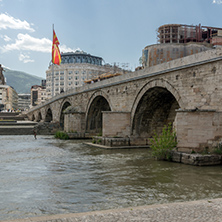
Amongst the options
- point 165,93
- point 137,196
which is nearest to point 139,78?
point 165,93

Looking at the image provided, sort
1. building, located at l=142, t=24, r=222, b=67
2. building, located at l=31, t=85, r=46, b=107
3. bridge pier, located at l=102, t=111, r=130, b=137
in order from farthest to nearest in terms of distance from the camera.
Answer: building, located at l=31, t=85, r=46, b=107 < building, located at l=142, t=24, r=222, b=67 < bridge pier, located at l=102, t=111, r=130, b=137

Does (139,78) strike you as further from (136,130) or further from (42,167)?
(42,167)

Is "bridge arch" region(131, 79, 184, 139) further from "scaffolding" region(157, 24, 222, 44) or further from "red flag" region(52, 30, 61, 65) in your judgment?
"red flag" region(52, 30, 61, 65)

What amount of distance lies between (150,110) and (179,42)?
659 inches

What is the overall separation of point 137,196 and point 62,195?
62.5 inches

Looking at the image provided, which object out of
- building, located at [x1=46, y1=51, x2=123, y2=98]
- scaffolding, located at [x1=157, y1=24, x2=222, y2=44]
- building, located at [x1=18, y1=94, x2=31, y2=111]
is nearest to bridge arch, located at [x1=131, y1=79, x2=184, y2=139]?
scaffolding, located at [x1=157, y1=24, x2=222, y2=44]

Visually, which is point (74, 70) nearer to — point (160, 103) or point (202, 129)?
point (160, 103)

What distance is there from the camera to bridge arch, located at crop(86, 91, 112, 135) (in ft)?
76.3

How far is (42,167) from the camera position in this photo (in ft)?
33.2

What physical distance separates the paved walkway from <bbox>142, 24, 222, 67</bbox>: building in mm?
14790

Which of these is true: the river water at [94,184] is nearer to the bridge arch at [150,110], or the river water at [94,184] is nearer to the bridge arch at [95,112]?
the bridge arch at [150,110]

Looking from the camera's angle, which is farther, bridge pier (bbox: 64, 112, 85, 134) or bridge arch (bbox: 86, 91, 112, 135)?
bridge pier (bbox: 64, 112, 85, 134)

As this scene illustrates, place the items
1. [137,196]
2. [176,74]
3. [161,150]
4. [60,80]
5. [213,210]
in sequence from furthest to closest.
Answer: [60,80]
[176,74]
[161,150]
[137,196]
[213,210]

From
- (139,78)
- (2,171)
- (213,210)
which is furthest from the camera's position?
(139,78)
